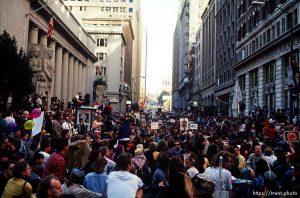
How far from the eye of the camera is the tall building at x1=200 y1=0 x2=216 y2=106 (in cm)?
7900

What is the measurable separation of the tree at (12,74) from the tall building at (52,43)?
3528 millimetres

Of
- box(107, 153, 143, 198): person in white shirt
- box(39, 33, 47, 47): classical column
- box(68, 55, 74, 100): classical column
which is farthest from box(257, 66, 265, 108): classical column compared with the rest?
box(107, 153, 143, 198): person in white shirt

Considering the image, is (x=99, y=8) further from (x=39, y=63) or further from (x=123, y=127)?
(x=123, y=127)

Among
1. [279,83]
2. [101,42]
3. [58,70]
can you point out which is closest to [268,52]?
[279,83]

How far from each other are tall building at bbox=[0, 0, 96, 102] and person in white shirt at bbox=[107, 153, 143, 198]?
815 inches

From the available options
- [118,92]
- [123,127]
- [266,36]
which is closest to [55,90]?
[266,36]

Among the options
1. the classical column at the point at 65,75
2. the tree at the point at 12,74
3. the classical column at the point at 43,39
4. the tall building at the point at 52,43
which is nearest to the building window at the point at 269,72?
the tall building at the point at 52,43

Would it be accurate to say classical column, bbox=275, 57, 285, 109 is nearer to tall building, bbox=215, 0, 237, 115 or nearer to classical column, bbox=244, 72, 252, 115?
classical column, bbox=244, 72, 252, 115

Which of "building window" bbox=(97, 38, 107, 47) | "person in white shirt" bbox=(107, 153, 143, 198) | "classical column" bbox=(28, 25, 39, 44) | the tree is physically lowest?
"person in white shirt" bbox=(107, 153, 143, 198)

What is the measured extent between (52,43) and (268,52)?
905 inches

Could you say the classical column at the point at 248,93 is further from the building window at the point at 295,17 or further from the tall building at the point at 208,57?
the tall building at the point at 208,57

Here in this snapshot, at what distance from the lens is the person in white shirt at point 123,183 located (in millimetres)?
5910

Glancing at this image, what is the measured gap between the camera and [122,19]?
10369 centimetres

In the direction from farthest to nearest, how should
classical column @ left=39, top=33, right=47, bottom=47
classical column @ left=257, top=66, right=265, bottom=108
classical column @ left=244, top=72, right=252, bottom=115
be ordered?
classical column @ left=244, top=72, right=252, bottom=115 < classical column @ left=257, top=66, right=265, bottom=108 < classical column @ left=39, top=33, right=47, bottom=47
